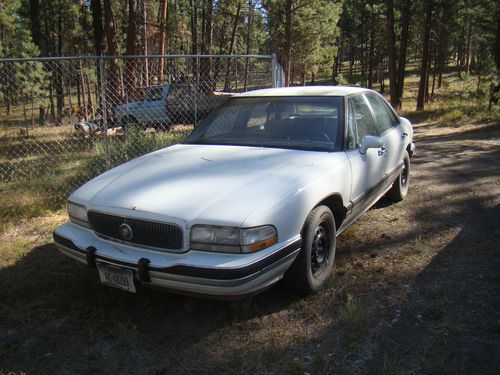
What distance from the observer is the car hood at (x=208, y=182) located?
2799mm

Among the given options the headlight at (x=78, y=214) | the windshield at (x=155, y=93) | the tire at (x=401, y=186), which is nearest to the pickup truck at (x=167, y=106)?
the windshield at (x=155, y=93)

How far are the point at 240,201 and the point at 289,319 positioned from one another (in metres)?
0.97

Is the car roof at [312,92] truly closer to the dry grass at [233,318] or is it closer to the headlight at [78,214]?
the dry grass at [233,318]

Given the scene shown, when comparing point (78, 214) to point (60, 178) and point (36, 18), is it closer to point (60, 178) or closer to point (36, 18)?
point (60, 178)

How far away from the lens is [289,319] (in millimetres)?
3139

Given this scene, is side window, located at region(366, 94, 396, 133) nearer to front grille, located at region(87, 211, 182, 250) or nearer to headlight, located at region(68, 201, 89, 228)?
front grille, located at region(87, 211, 182, 250)

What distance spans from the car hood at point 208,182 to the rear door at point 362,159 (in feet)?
0.98

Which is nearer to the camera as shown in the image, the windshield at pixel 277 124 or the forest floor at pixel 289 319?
the forest floor at pixel 289 319

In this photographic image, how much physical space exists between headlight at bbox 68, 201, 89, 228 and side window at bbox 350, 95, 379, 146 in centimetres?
245

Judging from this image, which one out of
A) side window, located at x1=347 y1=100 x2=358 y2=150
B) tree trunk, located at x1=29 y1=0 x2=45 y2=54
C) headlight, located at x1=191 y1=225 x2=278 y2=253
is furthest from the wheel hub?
tree trunk, located at x1=29 y1=0 x2=45 y2=54

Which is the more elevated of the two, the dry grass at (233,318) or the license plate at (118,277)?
Result: the license plate at (118,277)

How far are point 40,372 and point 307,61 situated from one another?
112 ft

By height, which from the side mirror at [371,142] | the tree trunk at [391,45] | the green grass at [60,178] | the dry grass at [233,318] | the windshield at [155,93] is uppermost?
the tree trunk at [391,45]

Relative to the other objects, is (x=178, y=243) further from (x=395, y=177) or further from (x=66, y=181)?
(x=66, y=181)
